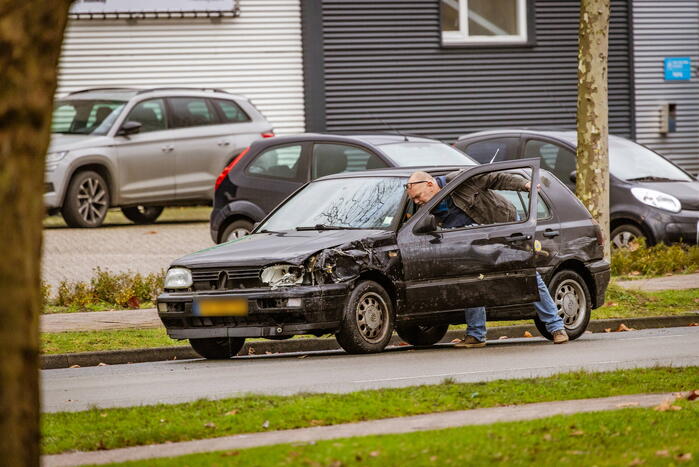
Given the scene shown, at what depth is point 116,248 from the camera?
64.5ft

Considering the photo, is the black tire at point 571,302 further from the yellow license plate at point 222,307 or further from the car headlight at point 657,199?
the car headlight at point 657,199

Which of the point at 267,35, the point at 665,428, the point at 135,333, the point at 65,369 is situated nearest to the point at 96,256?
the point at 135,333

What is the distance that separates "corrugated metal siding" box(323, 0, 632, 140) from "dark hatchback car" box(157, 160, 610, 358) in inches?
574

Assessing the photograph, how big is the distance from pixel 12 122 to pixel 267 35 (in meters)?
22.6

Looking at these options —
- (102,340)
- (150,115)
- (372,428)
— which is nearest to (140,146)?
→ (150,115)

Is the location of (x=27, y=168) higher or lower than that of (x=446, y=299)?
higher

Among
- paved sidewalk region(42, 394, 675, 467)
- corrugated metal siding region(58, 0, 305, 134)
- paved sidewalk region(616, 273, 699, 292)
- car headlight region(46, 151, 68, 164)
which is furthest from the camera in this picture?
corrugated metal siding region(58, 0, 305, 134)

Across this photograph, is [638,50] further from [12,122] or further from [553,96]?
[12,122]

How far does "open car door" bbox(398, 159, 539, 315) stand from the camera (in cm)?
1184

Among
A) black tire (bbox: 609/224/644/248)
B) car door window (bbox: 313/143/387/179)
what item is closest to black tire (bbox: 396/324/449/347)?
car door window (bbox: 313/143/387/179)

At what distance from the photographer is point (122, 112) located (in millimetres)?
21781

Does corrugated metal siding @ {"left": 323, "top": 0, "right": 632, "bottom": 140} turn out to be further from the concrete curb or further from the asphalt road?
the asphalt road

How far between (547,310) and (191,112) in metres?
11.0

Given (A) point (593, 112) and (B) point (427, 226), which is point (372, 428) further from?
(A) point (593, 112)
